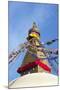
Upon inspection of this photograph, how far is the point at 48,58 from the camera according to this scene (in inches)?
Answer: 92.5

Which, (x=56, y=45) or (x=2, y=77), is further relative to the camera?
(x=56, y=45)

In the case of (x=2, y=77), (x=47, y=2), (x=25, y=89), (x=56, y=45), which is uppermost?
(x=47, y=2)

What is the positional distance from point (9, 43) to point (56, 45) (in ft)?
1.75

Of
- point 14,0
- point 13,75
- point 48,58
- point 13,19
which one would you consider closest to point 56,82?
point 48,58

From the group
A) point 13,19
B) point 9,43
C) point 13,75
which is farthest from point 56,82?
point 13,19

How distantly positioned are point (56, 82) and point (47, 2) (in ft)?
2.95

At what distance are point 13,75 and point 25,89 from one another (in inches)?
8.1

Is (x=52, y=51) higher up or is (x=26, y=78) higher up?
(x=52, y=51)

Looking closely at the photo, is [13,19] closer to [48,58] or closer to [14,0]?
[14,0]

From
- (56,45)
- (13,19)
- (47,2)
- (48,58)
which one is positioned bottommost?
(48,58)

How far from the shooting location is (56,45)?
238cm

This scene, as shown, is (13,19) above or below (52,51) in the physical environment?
above

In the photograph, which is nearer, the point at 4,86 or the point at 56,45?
the point at 4,86

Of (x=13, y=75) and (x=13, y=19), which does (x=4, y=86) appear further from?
(x=13, y=19)
